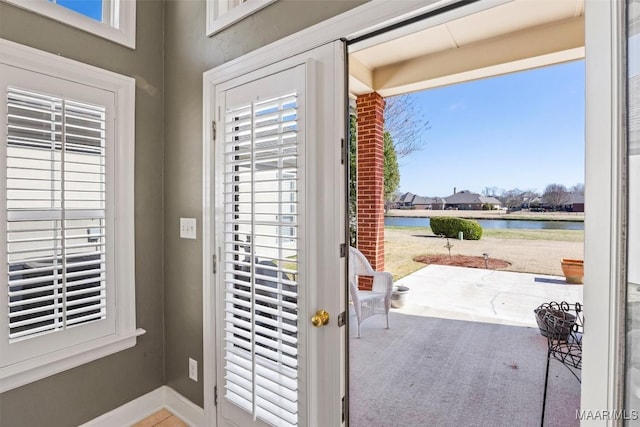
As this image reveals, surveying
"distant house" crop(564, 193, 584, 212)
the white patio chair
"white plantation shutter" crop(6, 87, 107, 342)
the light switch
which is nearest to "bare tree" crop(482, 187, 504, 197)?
"distant house" crop(564, 193, 584, 212)

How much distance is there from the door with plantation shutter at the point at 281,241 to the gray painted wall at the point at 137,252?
0.62m

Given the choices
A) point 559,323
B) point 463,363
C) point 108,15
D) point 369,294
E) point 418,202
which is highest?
point 108,15

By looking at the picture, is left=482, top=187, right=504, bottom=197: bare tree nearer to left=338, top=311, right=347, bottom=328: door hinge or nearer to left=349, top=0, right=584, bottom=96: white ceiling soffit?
left=349, top=0, right=584, bottom=96: white ceiling soffit

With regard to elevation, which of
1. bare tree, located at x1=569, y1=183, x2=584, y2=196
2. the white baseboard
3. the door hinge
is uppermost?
bare tree, located at x1=569, y1=183, x2=584, y2=196

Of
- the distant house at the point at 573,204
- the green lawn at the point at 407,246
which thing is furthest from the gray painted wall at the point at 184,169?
the distant house at the point at 573,204

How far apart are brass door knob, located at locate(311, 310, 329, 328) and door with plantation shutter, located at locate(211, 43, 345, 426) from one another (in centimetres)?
3

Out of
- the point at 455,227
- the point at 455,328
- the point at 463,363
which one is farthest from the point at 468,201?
the point at 463,363

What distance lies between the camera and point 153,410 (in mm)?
2139

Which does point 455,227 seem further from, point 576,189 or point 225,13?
point 225,13

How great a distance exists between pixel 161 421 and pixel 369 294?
2.37 meters

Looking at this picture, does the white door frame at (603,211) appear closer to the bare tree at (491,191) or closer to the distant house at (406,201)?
the bare tree at (491,191)

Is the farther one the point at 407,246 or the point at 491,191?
the point at 407,246

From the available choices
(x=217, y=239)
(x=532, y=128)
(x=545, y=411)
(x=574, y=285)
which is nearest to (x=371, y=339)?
(x=545, y=411)

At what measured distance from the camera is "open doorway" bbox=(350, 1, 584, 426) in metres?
2.48
